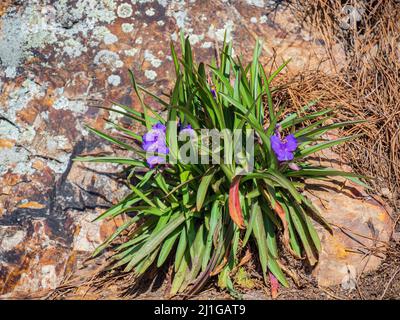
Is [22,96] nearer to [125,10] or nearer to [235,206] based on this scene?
[125,10]

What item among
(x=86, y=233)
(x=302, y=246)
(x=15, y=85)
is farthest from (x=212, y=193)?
(x=15, y=85)

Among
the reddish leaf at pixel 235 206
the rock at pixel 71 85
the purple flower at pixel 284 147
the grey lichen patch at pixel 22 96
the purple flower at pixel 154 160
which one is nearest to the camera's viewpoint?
the reddish leaf at pixel 235 206

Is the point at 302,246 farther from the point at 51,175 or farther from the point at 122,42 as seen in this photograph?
the point at 122,42

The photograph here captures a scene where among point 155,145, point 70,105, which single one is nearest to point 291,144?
point 155,145

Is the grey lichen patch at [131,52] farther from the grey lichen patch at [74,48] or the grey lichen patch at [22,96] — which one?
the grey lichen patch at [22,96]

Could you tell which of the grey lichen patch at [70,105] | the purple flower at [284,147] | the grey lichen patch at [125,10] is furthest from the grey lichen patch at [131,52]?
the purple flower at [284,147]

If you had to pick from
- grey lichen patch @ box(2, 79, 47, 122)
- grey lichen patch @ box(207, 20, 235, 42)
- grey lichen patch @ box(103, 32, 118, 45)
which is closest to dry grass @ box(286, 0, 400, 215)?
grey lichen patch @ box(207, 20, 235, 42)

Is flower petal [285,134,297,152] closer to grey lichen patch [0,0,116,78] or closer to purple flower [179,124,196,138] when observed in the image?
purple flower [179,124,196,138]
